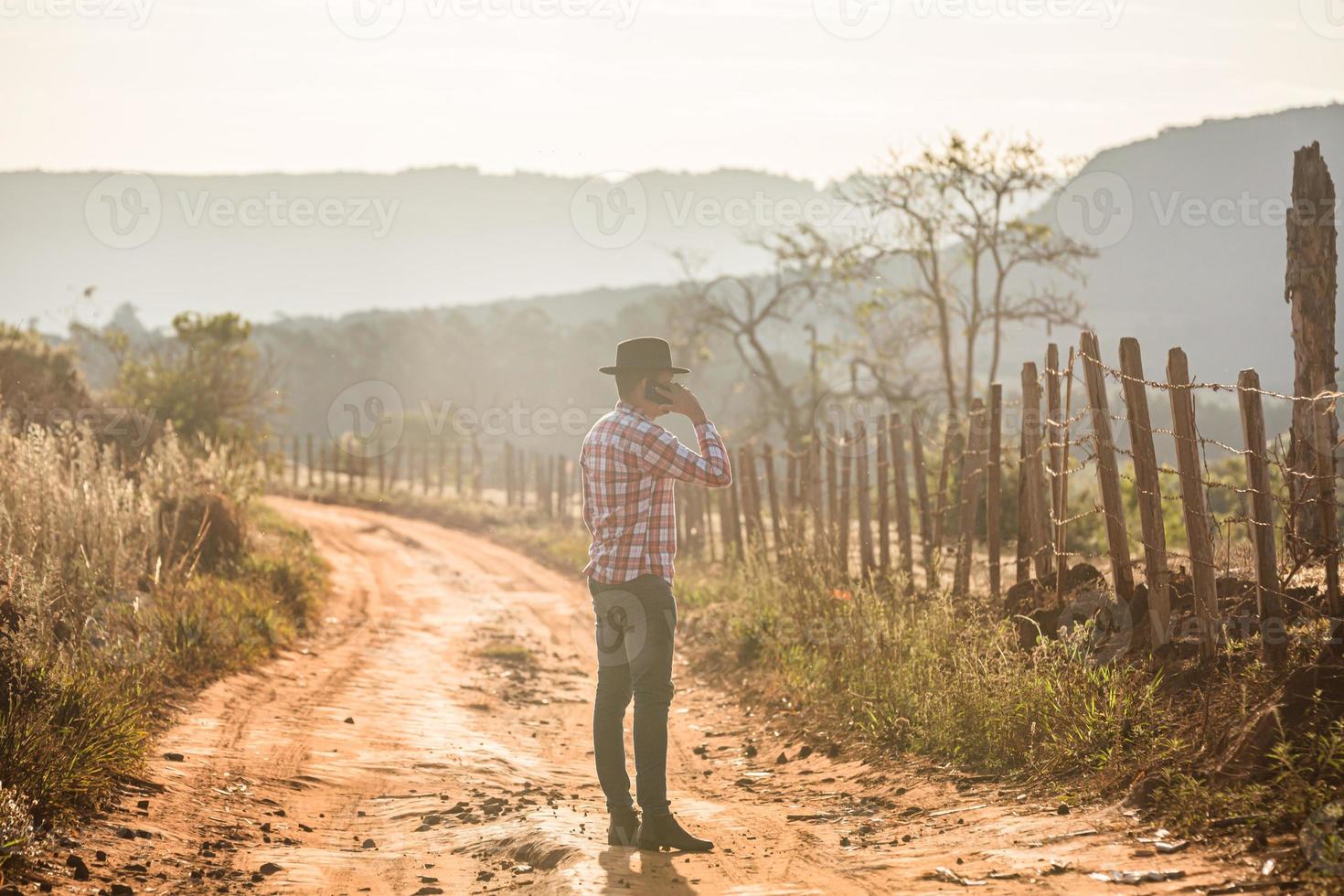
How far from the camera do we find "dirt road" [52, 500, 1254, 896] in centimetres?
464

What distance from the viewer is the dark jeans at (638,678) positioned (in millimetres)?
5156

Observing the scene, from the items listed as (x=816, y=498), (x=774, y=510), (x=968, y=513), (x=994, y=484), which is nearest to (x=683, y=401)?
(x=994, y=484)

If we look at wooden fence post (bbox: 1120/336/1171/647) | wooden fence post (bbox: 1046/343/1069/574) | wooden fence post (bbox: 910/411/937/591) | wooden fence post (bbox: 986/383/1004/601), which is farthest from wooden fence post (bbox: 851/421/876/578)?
wooden fence post (bbox: 1120/336/1171/647)

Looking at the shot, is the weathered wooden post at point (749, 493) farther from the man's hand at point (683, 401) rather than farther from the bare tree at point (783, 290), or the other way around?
the bare tree at point (783, 290)

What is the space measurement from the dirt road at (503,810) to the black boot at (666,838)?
0.08 meters

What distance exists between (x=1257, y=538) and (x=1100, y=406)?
5.24 feet

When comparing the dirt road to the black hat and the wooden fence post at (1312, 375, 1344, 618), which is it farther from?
the black hat

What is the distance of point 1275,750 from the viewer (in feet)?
14.9

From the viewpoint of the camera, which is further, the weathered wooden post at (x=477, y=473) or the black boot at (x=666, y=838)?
the weathered wooden post at (x=477, y=473)

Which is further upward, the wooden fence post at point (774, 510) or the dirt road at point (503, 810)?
the wooden fence post at point (774, 510)

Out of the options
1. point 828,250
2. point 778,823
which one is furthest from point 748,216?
point 778,823

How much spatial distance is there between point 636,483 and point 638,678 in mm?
905

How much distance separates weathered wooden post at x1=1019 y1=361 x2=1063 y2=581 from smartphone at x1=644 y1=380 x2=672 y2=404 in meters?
4.07

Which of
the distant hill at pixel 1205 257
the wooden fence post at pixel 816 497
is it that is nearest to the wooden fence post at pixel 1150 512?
the wooden fence post at pixel 816 497
